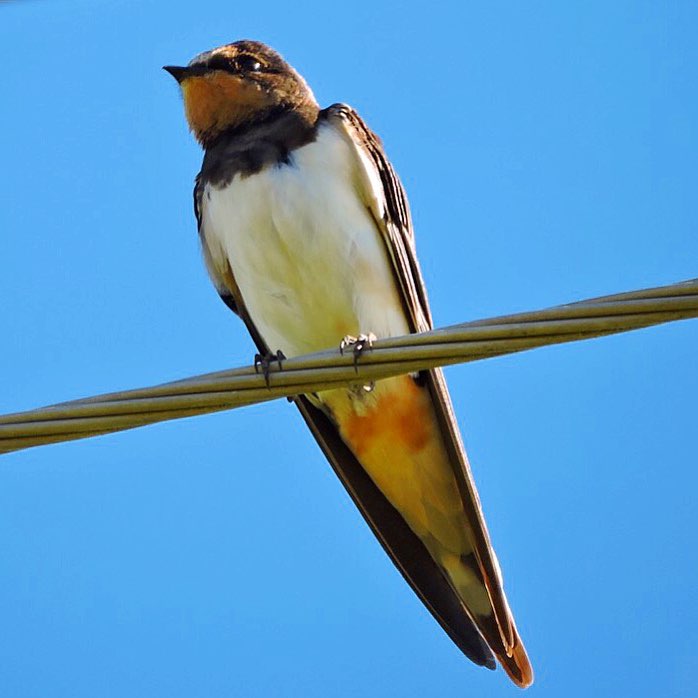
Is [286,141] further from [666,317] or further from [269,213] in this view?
[666,317]

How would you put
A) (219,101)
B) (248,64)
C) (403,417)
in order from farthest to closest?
(248,64) < (219,101) < (403,417)

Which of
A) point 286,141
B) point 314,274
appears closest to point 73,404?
point 314,274

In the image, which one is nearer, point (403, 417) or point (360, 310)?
point (360, 310)

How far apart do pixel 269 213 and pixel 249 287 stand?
0.30 m

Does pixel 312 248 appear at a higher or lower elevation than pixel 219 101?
lower

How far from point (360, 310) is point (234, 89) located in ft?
3.76

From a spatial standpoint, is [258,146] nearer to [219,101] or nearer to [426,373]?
[219,101]

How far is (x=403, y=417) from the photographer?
4.77 metres

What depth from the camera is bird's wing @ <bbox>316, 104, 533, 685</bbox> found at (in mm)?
4387

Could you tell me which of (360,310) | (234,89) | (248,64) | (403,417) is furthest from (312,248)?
(248,64)

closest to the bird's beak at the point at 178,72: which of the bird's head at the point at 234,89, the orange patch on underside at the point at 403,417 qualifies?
the bird's head at the point at 234,89

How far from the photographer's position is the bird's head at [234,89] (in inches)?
204

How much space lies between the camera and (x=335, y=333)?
468 centimetres

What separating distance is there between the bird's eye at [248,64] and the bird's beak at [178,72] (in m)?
0.19
